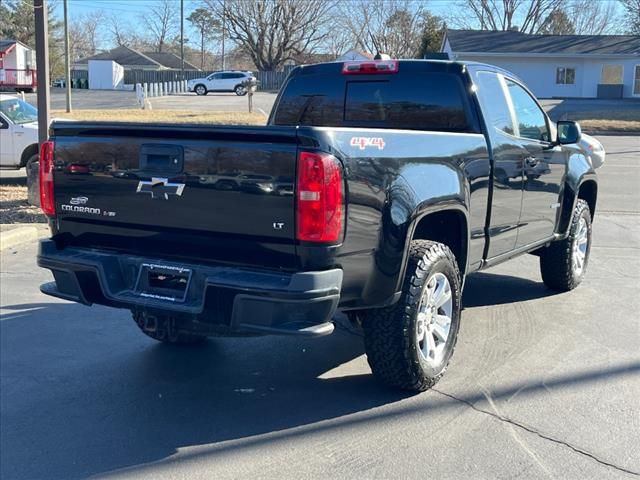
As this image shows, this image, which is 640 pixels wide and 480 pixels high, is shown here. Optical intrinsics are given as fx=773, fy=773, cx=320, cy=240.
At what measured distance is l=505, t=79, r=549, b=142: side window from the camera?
20.0ft

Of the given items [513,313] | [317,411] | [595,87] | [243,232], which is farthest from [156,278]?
[595,87]

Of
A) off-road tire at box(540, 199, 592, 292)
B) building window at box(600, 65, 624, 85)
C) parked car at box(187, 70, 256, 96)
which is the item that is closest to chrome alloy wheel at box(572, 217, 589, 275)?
off-road tire at box(540, 199, 592, 292)

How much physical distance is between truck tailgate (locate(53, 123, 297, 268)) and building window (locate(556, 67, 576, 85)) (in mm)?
49199

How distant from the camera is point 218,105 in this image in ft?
132

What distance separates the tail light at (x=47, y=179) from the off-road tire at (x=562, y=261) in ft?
14.4

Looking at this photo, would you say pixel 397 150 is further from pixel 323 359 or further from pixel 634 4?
pixel 634 4

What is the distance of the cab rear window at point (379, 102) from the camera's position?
5555mm

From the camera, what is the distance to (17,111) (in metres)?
14.2

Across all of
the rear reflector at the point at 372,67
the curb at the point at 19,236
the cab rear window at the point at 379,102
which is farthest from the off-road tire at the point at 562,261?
the curb at the point at 19,236

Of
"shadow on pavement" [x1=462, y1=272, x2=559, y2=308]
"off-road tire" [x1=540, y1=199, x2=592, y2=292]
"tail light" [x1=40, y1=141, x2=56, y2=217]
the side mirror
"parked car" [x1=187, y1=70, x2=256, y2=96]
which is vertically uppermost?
"parked car" [x1=187, y1=70, x2=256, y2=96]

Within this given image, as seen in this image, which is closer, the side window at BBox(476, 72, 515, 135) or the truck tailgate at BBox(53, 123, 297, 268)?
the truck tailgate at BBox(53, 123, 297, 268)

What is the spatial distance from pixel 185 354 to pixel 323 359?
102cm

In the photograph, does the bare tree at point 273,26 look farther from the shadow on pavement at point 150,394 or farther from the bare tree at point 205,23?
the shadow on pavement at point 150,394

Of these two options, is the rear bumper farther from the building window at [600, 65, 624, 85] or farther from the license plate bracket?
the building window at [600, 65, 624, 85]
